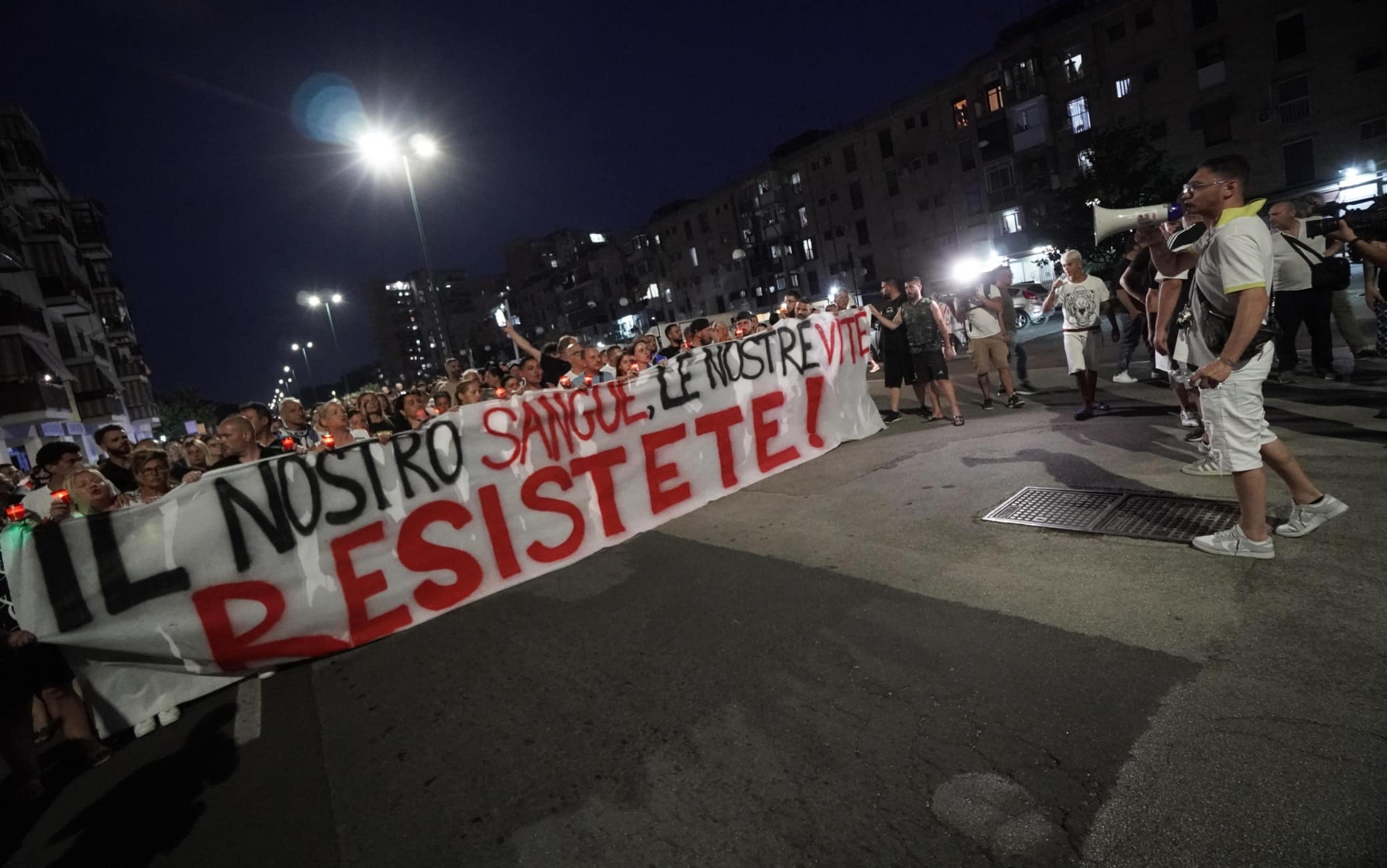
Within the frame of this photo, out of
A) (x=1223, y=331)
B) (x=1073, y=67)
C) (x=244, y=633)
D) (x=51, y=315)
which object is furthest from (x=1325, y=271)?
(x=51, y=315)

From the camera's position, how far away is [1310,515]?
3.65 meters

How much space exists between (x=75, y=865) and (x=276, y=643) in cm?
165

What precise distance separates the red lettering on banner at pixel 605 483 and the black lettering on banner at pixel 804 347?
264 centimetres

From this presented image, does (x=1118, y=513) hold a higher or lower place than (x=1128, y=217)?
lower

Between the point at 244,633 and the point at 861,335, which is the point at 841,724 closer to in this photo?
the point at 244,633

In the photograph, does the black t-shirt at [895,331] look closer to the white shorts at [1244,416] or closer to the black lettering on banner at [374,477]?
the white shorts at [1244,416]

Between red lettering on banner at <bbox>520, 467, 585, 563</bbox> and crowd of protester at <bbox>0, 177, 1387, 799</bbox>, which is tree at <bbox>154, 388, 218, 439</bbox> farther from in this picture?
red lettering on banner at <bbox>520, 467, 585, 563</bbox>

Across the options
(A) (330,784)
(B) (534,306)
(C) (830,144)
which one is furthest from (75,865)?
(B) (534,306)

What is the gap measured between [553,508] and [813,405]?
11.4ft

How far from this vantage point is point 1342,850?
1.85 metres

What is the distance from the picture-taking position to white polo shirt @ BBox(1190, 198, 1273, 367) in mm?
3383

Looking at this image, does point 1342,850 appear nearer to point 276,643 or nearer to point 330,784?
point 330,784

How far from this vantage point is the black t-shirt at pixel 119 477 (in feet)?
20.6

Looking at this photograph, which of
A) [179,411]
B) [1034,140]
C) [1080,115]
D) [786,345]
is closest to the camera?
[786,345]
